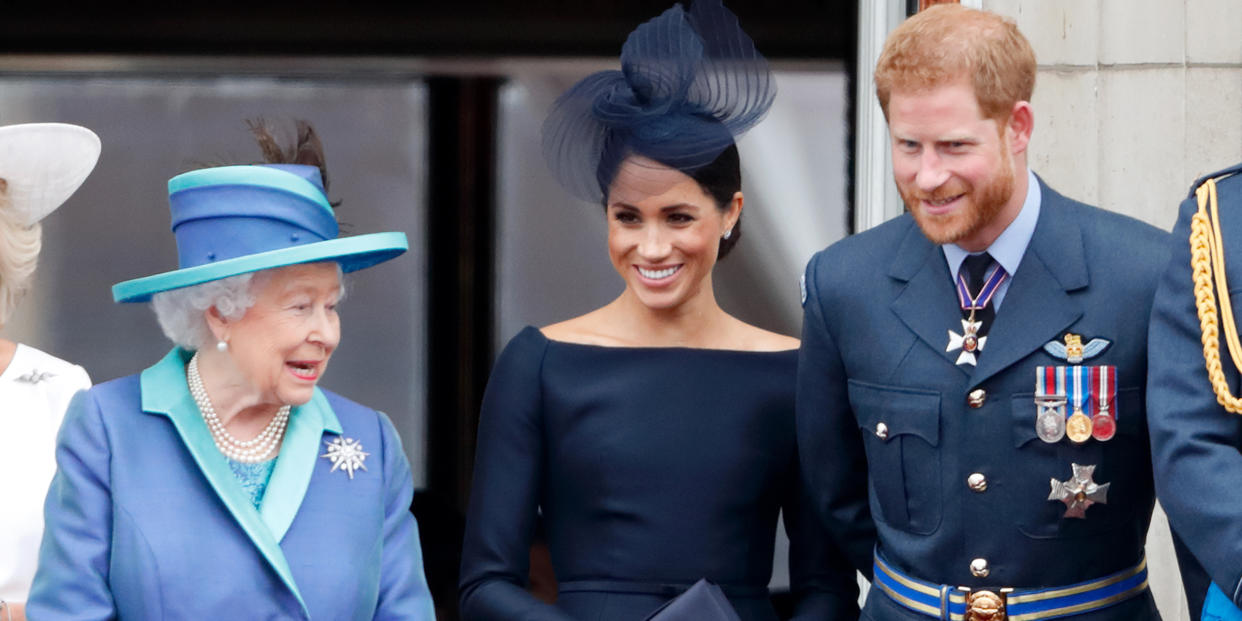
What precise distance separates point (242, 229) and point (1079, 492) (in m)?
1.39

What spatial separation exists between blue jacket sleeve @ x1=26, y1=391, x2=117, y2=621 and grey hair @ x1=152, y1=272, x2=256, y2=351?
7.5 inches

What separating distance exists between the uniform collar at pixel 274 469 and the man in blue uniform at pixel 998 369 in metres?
0.94

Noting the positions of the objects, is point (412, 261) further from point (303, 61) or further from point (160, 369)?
point (160, 369)

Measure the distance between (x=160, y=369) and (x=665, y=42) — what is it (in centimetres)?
111

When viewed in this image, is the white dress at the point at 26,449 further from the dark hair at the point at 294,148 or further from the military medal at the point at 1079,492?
the military medal at the point at 1079,492

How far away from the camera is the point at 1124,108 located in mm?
3873

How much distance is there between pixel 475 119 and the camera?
505cm

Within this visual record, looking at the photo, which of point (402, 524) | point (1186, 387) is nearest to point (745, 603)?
point (402, 524)

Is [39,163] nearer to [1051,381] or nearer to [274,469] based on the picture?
[274,469]

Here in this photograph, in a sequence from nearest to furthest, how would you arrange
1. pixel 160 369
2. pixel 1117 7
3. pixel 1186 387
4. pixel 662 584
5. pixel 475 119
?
pixel 1186 387 < pixel 160 369 < pixel 662 584 < pixel 1117 7 < pixel 475 119

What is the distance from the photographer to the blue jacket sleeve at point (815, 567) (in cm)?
311

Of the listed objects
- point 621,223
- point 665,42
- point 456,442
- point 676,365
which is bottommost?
point 456,442

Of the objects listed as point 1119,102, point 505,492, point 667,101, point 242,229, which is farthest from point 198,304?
point 1119,102

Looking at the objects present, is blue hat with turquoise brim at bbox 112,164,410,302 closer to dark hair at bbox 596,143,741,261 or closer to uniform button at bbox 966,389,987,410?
dark hair at bbox 596,143,741,261
